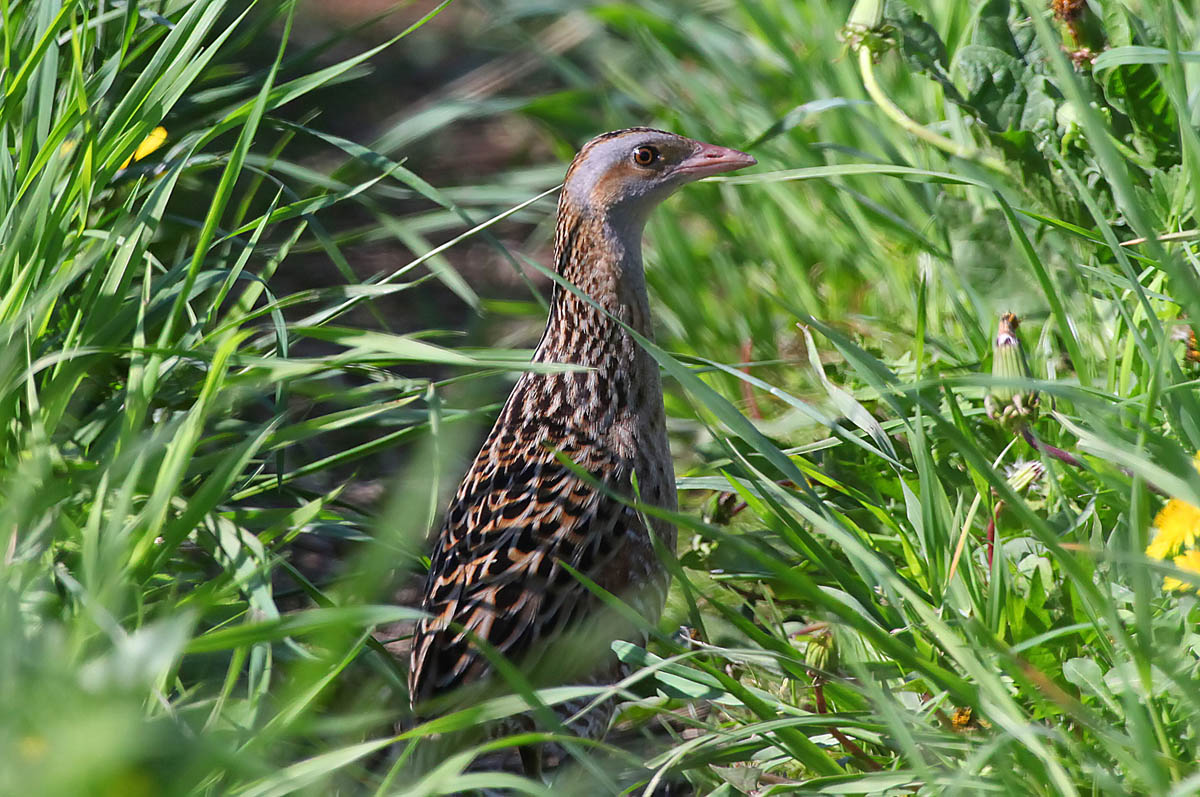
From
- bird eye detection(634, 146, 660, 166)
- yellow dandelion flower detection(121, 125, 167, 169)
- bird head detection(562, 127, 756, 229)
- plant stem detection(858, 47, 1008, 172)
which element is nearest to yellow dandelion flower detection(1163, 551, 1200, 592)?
plant stem detection(858, 47, 1008, 172)

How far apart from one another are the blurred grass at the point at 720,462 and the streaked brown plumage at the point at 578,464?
155mm

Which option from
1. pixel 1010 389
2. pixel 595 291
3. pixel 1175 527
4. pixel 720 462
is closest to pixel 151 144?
pixel 595 291

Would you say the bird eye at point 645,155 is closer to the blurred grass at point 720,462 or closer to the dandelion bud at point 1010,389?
the blurred grass at point 720,462

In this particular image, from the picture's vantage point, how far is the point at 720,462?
2777 mm

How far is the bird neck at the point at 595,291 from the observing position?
9.10 ft

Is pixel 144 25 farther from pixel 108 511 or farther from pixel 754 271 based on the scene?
pixel 754 271

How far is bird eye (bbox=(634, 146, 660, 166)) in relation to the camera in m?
2.87

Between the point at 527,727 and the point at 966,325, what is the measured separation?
1.38m

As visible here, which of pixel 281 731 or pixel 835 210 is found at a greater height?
pixel 835 210

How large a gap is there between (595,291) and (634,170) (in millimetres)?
291

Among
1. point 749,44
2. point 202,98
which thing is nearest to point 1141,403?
point 202,98

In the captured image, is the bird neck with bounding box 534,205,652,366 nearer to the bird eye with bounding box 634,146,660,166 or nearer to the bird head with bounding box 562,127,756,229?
the bird head with bounding box 562,127,756,229

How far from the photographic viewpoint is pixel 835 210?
12.3 ft

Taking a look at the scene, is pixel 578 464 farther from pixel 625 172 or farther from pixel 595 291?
pixel 625 172
